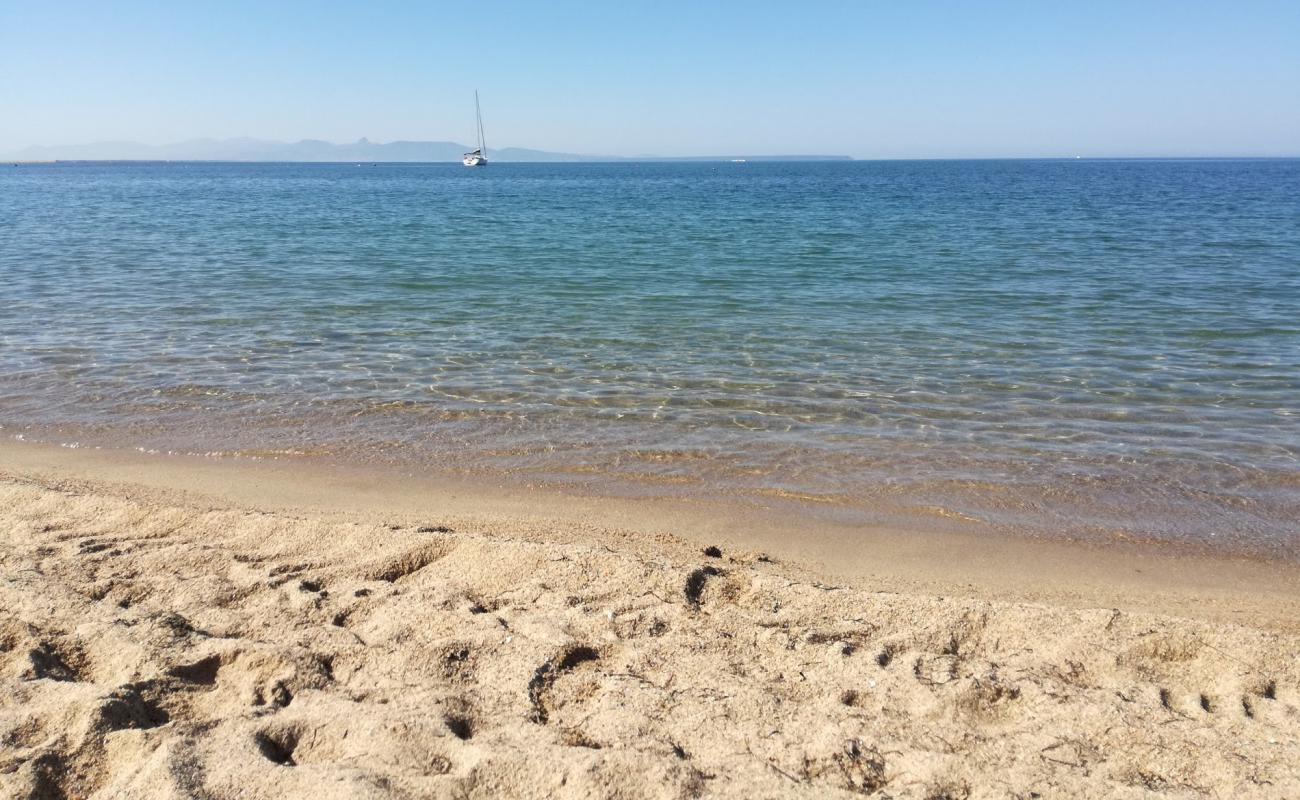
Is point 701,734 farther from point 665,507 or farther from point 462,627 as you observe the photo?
point 665,507

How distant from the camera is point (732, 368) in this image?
9.99 meters

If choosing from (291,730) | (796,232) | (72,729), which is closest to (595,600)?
(291,730)

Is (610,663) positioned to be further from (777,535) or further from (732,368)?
(732,368)

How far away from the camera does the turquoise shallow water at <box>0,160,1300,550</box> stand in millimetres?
6887

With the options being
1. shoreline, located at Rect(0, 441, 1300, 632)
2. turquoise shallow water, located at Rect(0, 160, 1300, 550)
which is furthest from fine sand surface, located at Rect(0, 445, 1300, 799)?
turquoise shallow water, located at Rect(0, 160, 1300, 550)

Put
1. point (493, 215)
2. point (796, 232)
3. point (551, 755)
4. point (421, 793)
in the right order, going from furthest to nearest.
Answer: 1. point (493, 215)
2. point (796, 232)
3. point (551, 755)
4. point (421, 793)

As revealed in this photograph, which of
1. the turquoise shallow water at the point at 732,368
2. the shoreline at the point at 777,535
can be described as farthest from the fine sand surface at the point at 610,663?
the turquoise shallow water at the point at 732,368

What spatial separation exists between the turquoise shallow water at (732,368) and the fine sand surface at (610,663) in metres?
1.35

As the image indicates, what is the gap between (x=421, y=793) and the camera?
2.86 meters

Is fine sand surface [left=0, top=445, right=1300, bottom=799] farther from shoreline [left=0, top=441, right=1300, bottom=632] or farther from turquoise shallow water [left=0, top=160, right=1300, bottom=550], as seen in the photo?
turquoise shallow water [left=0, top=160, right=1300, bottom=550]

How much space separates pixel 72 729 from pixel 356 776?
3.67 ft

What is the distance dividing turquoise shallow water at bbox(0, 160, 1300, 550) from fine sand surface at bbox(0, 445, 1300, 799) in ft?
4.44

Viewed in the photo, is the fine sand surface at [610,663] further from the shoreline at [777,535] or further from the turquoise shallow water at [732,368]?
the turquoise shallow water at [732,368]

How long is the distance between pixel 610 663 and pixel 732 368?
6455mm
